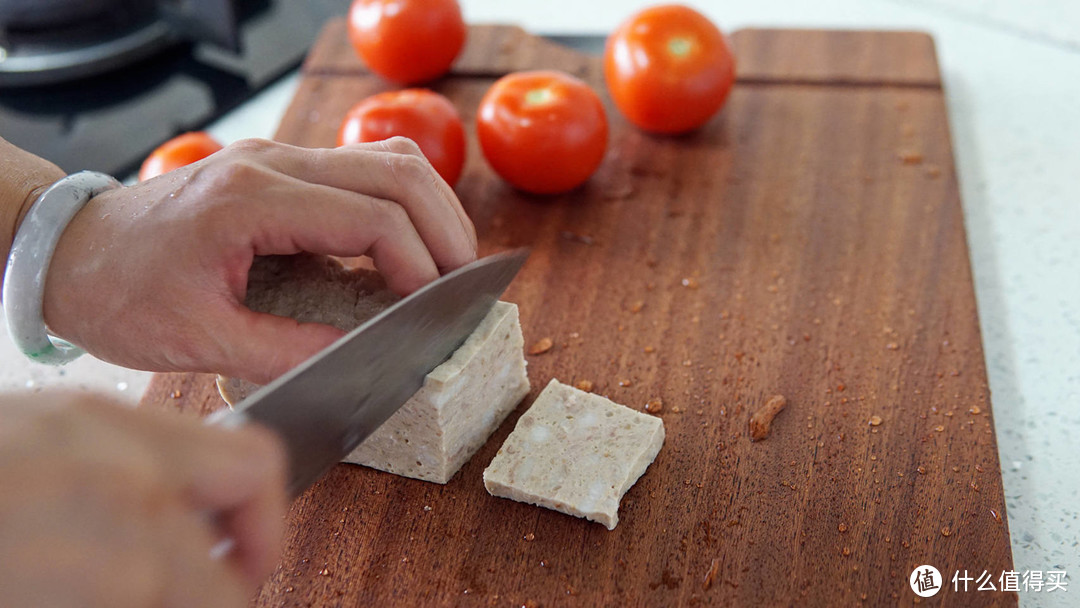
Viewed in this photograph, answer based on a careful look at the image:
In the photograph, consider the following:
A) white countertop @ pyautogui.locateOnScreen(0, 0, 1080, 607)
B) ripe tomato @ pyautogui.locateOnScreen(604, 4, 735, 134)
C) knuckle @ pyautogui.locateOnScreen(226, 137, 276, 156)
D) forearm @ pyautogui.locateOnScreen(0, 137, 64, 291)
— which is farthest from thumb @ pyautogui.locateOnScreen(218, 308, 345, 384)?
ripe tomato @ pyautogui.locateOnScreen(604, 4, 735, 134)

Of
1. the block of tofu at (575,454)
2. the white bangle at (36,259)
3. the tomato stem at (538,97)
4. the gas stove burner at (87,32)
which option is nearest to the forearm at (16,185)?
the white bangle at (36,259)

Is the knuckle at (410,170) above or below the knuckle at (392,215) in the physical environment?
above

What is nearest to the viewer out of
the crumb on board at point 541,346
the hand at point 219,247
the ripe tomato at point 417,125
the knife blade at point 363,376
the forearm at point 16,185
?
the knife blade at point 363,376

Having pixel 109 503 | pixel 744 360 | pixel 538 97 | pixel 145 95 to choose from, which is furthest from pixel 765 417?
pixel 145 95

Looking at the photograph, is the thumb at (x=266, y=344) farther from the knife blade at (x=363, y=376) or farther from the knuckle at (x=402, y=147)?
the knuckle at (x=402, y=147)

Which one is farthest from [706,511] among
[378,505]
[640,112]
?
[640,112]

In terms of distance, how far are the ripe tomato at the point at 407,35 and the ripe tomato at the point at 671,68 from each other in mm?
400

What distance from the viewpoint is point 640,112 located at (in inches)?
71.0

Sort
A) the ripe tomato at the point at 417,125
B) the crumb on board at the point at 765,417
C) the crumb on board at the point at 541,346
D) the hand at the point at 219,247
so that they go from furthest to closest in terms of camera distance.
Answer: the ripe tomato at the point at 417,125, the crumb on board at the point at 541,346, the crumb on board at the point at 765,417, the hand at the point at 219,247

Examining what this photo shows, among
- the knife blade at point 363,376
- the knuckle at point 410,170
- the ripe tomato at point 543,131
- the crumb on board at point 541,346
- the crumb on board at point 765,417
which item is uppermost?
the knuckle at point 410,170

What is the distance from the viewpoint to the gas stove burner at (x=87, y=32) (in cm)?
199

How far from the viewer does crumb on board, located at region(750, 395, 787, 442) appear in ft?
4.06

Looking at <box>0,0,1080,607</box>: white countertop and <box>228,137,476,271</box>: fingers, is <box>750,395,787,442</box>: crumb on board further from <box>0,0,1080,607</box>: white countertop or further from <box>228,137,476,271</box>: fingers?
<box>228,137,476,271</box>: fingers

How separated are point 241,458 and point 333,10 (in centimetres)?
202
